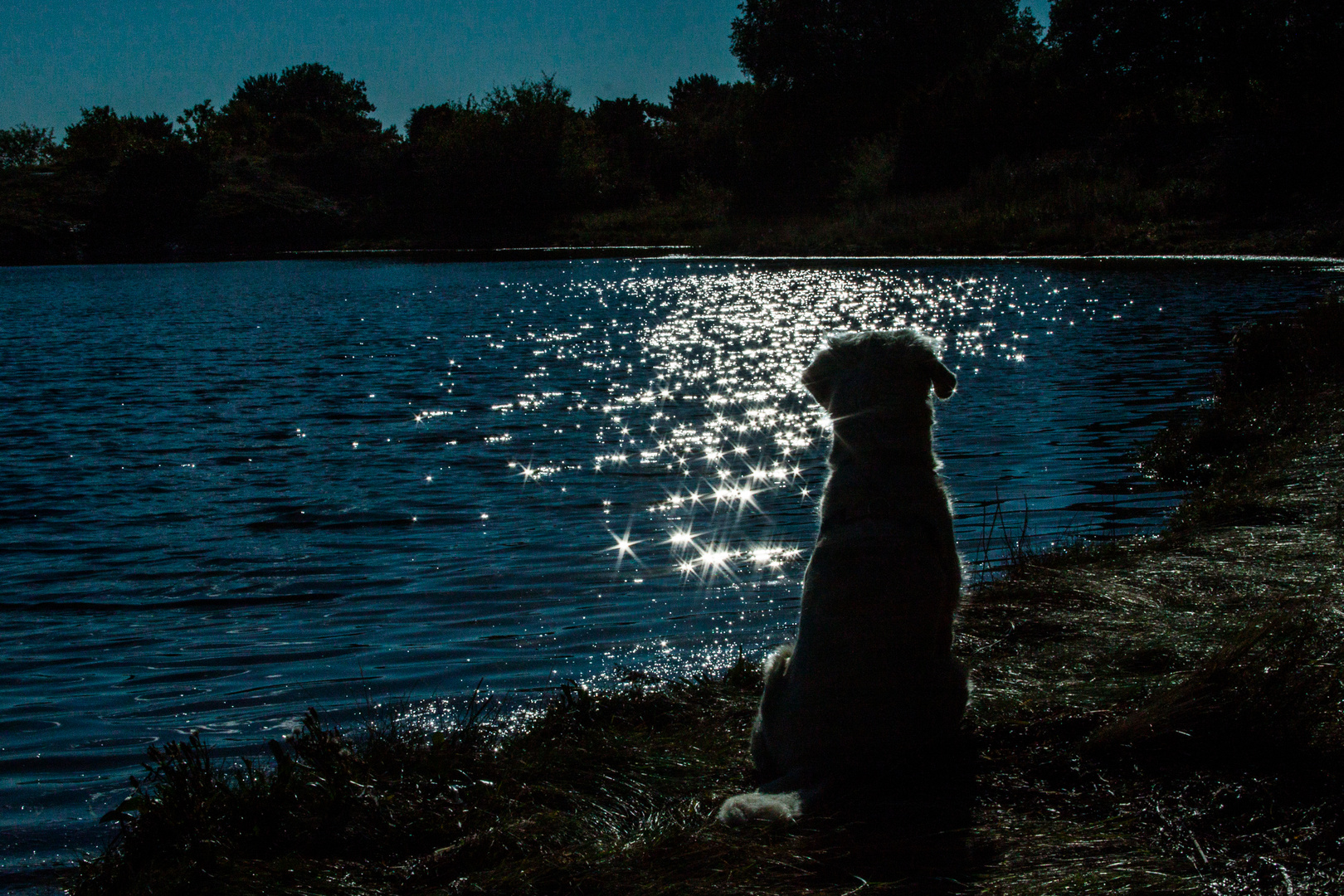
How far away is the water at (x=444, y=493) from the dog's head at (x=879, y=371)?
2756mm

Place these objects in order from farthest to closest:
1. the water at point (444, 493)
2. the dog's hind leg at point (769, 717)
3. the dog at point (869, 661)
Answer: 1. the water at point (444, 493)
2. the dog's hind leg at point (769, 717)
3. the dog at point (869, 661)

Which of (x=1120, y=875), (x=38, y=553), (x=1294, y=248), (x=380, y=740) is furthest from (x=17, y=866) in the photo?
(x=1294, y=248)

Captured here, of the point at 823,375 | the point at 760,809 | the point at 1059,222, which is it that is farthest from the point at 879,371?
the point at 1059,222

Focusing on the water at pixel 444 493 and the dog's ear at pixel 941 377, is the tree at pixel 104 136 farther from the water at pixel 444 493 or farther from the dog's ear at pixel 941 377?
the dog's ear at pixel 941 377

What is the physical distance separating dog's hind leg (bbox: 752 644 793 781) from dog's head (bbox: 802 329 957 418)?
1.16 meters

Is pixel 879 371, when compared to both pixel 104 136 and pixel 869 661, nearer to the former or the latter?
pixel 869 661

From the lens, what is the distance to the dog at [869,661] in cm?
396

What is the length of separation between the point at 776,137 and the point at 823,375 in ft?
217

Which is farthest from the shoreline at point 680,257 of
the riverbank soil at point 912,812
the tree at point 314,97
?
the tree at point 314,97

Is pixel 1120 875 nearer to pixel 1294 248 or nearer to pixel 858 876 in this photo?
pixel 858 876

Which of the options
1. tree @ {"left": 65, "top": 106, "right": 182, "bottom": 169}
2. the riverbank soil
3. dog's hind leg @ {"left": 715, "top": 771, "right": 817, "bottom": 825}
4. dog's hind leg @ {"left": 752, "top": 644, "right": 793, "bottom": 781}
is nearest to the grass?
the riverbank soil

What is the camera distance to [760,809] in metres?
3.71

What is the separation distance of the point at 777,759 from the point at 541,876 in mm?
1099

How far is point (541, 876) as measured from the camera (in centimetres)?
350
